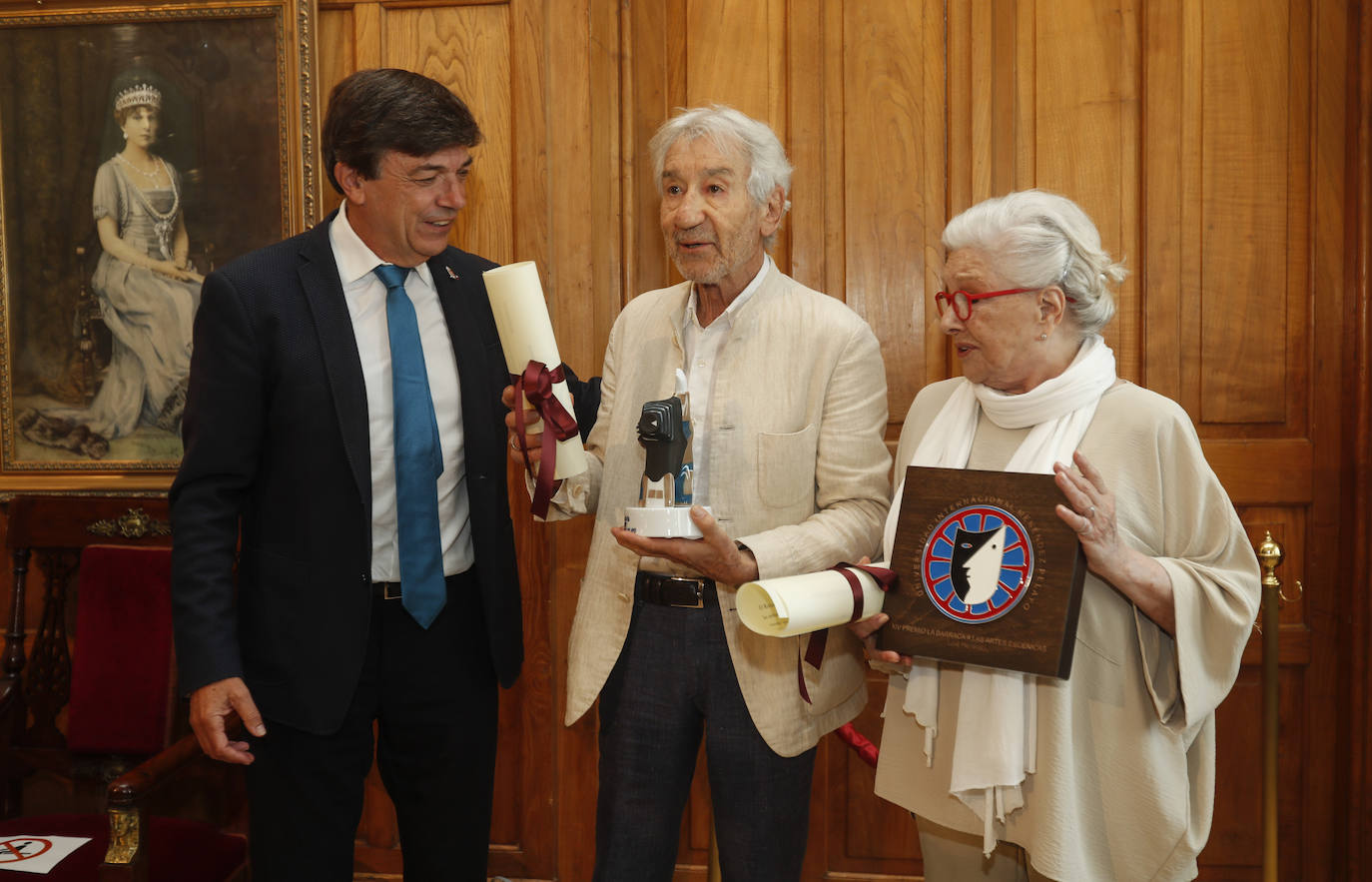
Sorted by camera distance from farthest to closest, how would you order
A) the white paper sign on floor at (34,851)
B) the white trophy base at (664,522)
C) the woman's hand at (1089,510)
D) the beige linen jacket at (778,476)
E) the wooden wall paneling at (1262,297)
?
the wooden wall paneling at (1262,297) → the white paper sign on floor at (34,851) → the beige linen jacket at (778,476) → the white trophy base at (664,522) → the woman's hand at (1089,510)

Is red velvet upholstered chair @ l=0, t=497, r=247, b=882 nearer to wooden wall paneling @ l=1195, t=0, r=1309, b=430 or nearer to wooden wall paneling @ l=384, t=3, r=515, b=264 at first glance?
wooden wall paneling @ l=384, t=3, r=515, b=264

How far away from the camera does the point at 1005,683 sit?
1.49 m

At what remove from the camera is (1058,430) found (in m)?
1.53

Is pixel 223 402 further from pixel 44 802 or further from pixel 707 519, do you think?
pixel 44 802

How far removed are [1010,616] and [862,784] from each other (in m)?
1.61

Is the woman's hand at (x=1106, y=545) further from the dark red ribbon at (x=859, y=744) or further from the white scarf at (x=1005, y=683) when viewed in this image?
the dark red ribbon at (x=859, y=744)

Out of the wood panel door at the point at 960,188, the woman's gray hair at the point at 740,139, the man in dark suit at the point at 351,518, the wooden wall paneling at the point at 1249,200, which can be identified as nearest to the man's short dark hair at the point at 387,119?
the man in dark suit at the point at 351,518

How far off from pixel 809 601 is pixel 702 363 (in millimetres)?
629

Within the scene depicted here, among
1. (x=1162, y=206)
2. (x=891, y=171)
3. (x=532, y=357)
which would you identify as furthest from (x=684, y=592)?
(x=1162, y=206)

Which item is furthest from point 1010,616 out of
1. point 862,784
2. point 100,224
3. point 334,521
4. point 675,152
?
point 100,224

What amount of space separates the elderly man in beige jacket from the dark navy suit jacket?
1.29ft

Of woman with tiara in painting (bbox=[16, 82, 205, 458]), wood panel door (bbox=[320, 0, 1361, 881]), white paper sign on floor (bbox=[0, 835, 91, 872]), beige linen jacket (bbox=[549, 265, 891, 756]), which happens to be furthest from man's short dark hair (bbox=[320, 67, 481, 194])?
white paper sign on floor (bbox=[0, 835, 91, 872])

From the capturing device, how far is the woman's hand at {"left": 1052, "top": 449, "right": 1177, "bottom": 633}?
4.48 feet

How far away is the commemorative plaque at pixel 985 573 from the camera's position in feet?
4.50
